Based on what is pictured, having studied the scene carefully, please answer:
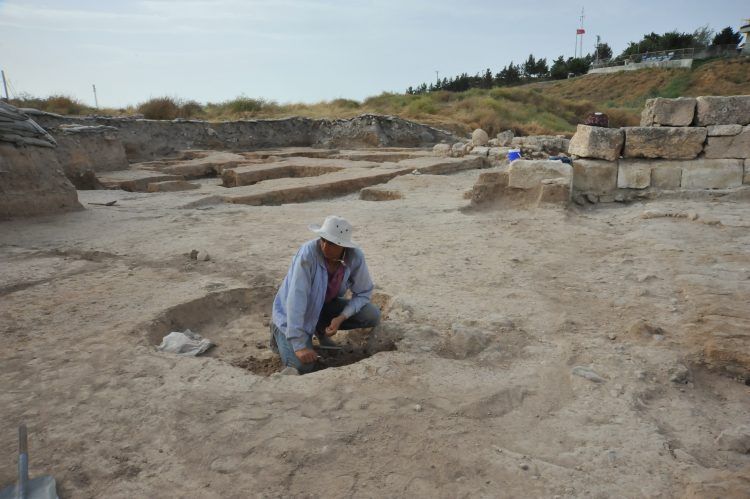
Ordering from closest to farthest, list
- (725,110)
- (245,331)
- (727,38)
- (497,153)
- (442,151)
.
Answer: (245,331) < (725,110) < (497,153) < (442,151) < (727,38)

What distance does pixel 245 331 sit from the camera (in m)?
3.55

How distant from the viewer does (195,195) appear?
7840 mm

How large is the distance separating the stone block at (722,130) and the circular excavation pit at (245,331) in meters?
5.28

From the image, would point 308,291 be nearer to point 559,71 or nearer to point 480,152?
point 480,152

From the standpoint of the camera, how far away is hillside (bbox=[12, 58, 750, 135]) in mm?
17938

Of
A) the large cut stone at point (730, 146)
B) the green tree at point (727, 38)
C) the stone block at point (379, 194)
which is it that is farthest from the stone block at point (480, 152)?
the green tree at point (727, 38)

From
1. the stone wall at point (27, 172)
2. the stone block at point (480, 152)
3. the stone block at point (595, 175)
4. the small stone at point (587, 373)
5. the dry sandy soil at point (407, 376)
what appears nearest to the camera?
the dry sandy soil at point (407, 376)

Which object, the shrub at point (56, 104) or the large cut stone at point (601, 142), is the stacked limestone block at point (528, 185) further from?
the shrub at point (56, 104)

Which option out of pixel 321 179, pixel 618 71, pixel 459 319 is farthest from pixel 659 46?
pixel 459 319

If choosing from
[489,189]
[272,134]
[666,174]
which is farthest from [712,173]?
[272,134]

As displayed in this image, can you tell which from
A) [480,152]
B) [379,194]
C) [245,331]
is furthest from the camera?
[480,152]

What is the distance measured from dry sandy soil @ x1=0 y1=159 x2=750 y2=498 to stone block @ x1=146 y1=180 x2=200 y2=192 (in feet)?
12.5

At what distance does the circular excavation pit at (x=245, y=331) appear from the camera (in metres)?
3.15

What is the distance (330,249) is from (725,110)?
602cm
